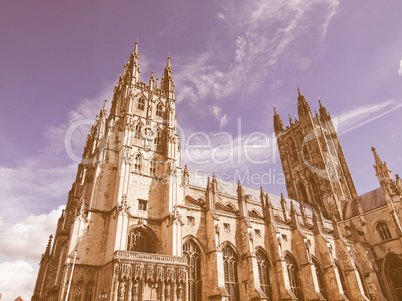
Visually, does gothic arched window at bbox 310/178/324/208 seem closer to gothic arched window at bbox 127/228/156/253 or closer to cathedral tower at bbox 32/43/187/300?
cathedral tower at bbox 32/43/187/300

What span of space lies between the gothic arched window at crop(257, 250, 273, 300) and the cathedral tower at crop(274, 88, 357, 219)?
2192 centimetres

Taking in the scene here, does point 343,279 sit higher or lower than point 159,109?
lower

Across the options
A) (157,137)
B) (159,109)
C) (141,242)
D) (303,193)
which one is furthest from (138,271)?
(303,193)

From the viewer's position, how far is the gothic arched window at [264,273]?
90.8 ft

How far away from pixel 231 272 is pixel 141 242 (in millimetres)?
9059

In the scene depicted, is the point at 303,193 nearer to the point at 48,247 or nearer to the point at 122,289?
Answer: the point at 122,289

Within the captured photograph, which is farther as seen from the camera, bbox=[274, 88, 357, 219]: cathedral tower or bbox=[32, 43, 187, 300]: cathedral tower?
bbox=[274, 88, 357, 219]: cathedral tower

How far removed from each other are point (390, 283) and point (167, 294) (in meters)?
33.3

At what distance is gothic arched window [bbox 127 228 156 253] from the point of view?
77.8 feet

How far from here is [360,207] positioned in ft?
150

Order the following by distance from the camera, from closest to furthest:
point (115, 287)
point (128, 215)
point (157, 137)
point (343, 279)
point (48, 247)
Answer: point (115, 287) → point (128, 215) → point (48, 247) → point (157, 137) → point (343, 279)

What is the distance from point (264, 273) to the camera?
28.7m

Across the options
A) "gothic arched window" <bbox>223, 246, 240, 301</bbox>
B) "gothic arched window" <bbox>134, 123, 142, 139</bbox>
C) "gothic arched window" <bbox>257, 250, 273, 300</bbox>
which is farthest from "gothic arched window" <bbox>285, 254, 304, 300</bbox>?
"gothic arched window" <bbox>134, 123, 142, 139</bbox>

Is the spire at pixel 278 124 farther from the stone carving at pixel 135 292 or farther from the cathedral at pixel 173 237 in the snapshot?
the stone carving at pixel 135 292
